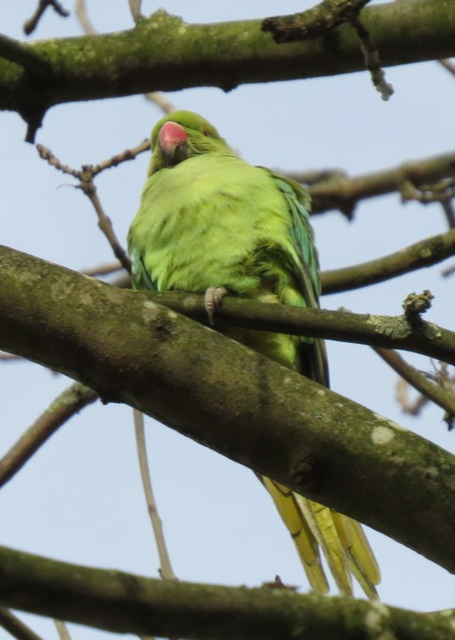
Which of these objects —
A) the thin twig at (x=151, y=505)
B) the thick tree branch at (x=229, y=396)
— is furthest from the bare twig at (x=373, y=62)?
the thin twig at (x=151, y=505)

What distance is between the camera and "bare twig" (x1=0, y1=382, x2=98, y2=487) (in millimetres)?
3211

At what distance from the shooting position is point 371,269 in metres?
3.20

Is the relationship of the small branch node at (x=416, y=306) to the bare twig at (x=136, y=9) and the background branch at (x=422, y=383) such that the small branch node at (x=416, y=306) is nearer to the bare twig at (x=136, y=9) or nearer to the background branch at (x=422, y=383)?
the background branch at (x=422, y=383)

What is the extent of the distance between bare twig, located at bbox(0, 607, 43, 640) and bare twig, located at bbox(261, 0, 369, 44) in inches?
59.5

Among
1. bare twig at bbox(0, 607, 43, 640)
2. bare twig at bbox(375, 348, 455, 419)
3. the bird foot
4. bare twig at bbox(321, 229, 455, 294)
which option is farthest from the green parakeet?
bare twig at bbox(0, 607, 43, 640)

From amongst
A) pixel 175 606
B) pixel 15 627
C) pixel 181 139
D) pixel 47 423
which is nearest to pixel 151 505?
pixel 47 423

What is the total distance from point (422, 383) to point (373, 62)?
105 cm

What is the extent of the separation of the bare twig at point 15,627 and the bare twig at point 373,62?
63.8 inches

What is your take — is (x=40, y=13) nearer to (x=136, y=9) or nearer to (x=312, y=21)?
(x=136, y=9)

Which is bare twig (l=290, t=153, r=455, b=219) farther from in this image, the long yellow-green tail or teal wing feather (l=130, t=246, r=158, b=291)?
the long yellow-green tail

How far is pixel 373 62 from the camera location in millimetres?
2738

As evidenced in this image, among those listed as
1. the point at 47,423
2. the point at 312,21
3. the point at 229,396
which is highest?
the point at 312,21

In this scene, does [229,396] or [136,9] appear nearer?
[229,396]

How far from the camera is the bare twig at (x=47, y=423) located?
321cm
